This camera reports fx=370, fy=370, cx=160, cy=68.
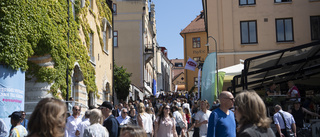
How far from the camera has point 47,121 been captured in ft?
10.9

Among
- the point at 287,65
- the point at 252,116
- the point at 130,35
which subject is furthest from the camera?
the point at 130,35

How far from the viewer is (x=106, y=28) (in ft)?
94.2

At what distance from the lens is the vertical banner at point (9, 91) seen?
12932 mm

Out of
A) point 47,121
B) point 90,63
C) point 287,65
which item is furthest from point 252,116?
point 90,63

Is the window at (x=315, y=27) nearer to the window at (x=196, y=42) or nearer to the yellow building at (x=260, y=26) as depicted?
the yellow building at (x=260, y=26)

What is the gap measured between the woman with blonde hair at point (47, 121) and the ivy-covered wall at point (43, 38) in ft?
34.8

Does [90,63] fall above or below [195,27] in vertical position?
below

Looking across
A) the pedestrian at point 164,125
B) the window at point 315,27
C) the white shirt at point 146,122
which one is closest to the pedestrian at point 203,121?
the pedestrian at point 164,125

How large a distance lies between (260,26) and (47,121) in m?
27.8

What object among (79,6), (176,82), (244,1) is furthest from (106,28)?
(176,82)

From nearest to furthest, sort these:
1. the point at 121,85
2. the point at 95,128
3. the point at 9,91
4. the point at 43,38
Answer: the point at 95,128
the point at 9,91
the point at 43,38
the point at 121,85

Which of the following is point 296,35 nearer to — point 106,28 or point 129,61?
point 106,28

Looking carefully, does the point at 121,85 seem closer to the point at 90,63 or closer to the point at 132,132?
the point at 90,63

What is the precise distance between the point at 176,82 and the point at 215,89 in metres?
88.4
